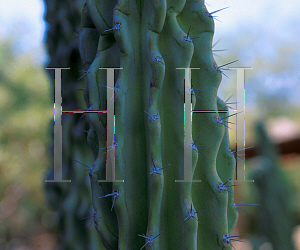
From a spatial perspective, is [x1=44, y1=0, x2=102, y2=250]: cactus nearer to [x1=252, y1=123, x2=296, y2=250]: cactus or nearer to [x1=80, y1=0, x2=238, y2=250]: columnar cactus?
[x1=80, y1=0, x2=238, y2=250]: columnar cactus

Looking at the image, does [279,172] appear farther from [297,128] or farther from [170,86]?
[170,86]

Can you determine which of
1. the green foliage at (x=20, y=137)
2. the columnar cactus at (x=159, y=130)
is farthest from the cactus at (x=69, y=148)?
the green foliage at (x=20, y=137)

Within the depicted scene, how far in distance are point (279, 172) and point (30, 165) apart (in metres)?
2.21

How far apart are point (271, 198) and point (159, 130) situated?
177 centimetres

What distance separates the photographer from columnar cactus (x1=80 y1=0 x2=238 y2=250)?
0.63 meters

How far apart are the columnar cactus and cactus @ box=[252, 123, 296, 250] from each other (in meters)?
1.56

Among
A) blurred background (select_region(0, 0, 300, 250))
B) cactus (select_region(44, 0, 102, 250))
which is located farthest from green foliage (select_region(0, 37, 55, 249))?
cactus (select_region(44, 0, 102, 250))

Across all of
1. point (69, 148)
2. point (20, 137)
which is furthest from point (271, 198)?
point (20, 137)

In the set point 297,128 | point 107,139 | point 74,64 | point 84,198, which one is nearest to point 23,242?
point 84,198

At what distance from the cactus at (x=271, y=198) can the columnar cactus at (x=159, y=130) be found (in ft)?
5.13

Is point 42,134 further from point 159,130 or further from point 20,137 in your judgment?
point 159,130

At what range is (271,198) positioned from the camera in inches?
79.8

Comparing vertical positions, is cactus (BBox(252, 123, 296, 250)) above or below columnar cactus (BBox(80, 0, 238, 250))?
below

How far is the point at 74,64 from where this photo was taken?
0.99 m
